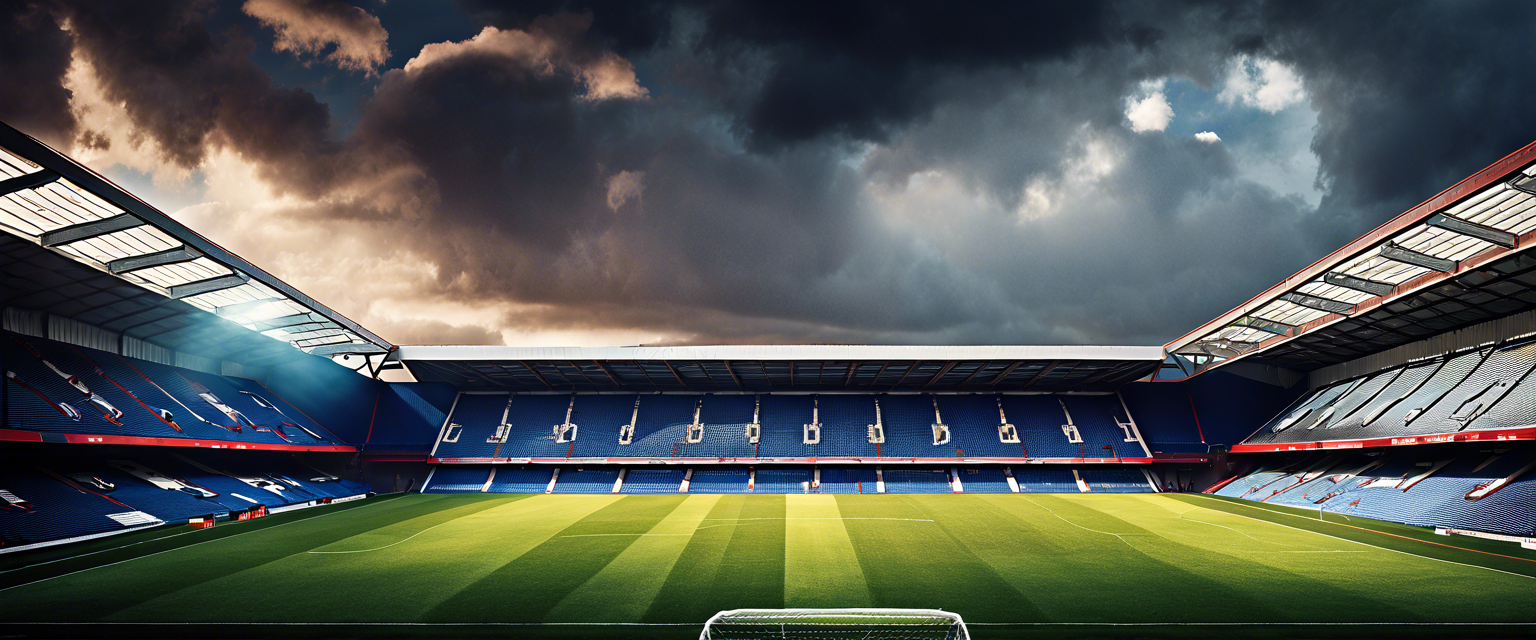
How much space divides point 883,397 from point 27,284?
1545 inches

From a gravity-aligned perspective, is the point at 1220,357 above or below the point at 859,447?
above

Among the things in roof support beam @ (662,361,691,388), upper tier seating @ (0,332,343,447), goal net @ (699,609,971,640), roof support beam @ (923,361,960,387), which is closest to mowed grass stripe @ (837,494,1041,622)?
goal net @ (699,609,971,640)

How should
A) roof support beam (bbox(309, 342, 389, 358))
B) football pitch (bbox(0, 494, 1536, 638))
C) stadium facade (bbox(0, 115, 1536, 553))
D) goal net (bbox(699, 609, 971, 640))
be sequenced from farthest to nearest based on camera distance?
roof support beam (bbox(309, 342, 389, 358)) → stadium facade (bbox(0, 115, 1536, 553)) → football pitch (bbox(0, 494, 1536, 638)) → goal net (bbox(699, 609, 971, 640))

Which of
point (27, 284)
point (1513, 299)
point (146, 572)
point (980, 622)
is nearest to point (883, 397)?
point (1513, 299)

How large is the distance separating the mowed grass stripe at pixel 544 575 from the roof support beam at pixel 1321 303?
26.4 m

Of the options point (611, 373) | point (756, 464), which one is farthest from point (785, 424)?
point (611, 373)

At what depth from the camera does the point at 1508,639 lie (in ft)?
33.9

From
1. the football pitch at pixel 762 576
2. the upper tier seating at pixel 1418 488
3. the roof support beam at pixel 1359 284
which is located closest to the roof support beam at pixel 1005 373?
the upper tier seating at pixel 1418 488

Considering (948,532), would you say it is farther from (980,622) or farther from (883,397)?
(883,397)

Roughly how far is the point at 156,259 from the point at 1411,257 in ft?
131

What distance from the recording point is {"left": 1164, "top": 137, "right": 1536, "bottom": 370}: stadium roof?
18078 mm

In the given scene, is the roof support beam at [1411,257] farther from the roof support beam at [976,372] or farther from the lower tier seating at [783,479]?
the lower tier seating at [783,479]

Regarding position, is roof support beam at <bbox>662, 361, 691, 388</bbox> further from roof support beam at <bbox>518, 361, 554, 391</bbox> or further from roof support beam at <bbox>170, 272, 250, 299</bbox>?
roof support beam at <bbox>170, 272, 250, 299</bbox>

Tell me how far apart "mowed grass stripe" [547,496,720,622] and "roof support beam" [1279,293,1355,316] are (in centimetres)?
2513
